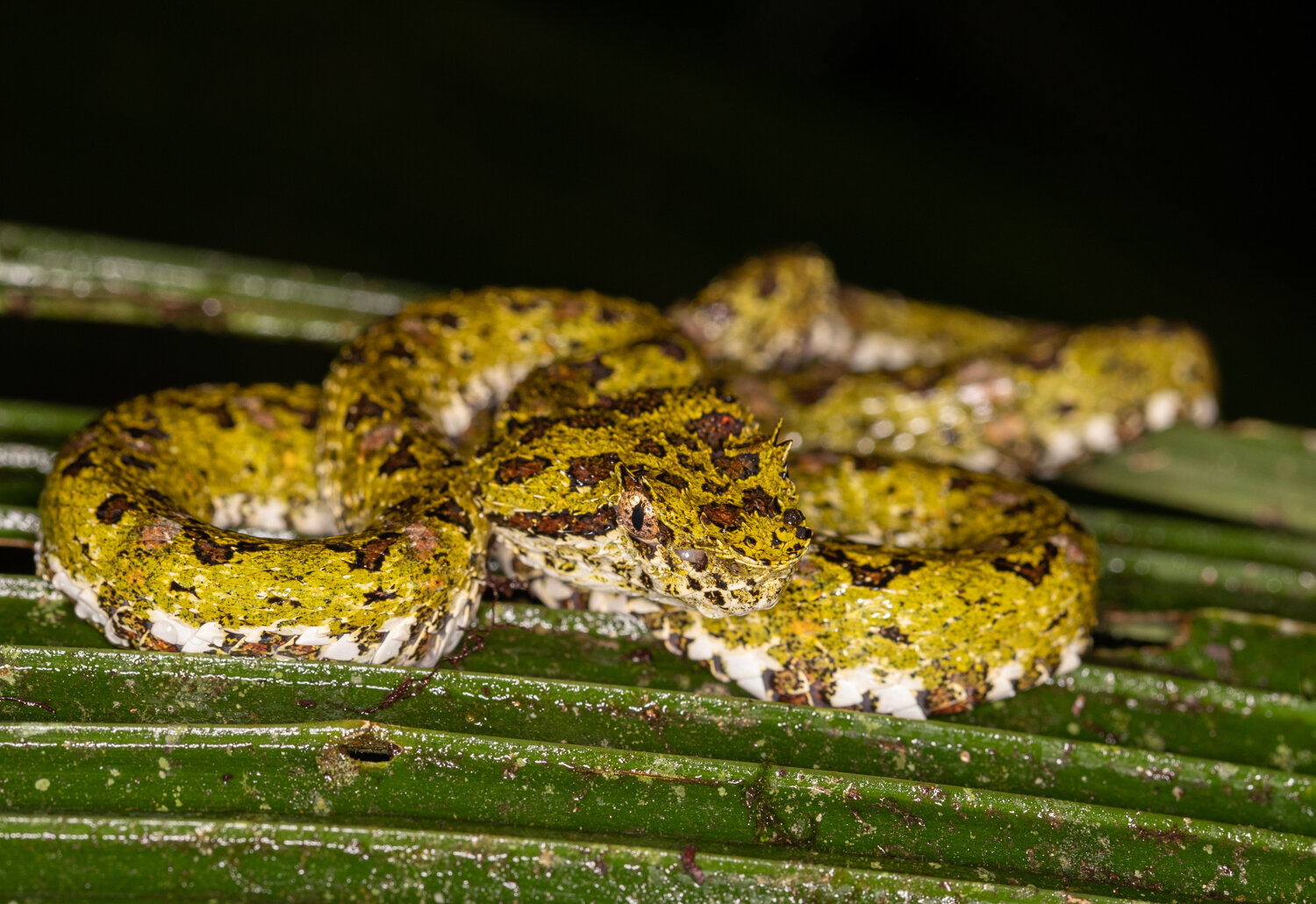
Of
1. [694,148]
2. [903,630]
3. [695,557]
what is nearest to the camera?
[695,557]

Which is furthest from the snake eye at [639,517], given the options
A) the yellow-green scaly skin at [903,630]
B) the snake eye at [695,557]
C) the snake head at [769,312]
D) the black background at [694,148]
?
the black background at [694,148]

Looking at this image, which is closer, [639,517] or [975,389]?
[639,517]

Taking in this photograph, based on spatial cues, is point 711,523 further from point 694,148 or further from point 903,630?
point 694,148

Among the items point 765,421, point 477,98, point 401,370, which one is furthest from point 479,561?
point 477,98

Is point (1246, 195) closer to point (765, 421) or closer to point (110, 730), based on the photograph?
point (765, 421)

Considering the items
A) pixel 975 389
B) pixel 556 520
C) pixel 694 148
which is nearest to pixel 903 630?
pixel 556 520

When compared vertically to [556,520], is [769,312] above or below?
above

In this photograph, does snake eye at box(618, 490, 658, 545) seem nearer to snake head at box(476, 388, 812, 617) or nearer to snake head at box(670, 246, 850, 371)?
snake head at box(476, 388, 812, 617)
